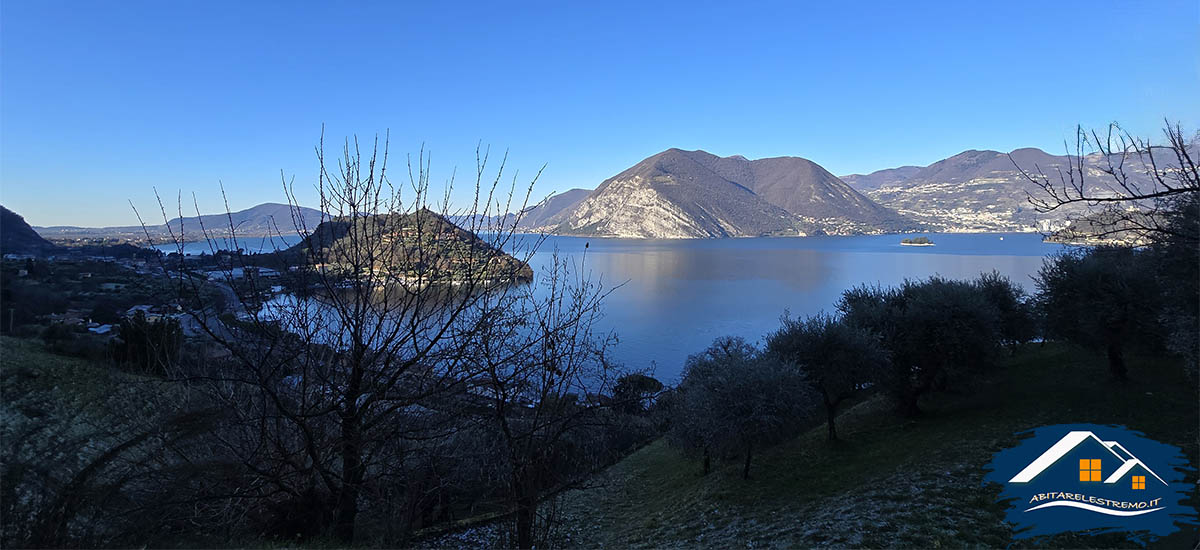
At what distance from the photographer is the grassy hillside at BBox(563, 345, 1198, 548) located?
8.29 meters

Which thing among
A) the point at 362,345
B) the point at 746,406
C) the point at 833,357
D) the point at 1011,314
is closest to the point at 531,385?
the point at 362,345

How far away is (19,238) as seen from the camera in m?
42.6

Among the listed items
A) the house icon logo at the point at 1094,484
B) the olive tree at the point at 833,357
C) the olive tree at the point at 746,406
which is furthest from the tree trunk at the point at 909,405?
the house icon logo at the point at 1094,484

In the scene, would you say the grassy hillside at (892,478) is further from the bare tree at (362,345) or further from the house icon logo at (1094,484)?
the bare tree at (362,345)

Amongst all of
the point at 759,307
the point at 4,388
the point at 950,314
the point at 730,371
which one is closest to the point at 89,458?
the point at 4,388

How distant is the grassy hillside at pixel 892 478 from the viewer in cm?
829

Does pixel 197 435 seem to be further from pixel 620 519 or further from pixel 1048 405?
pixel 1048 405

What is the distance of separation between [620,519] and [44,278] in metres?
46.0

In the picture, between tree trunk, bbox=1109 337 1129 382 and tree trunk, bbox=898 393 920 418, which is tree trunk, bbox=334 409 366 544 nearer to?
tree trunk, bbox=898 393 920 418

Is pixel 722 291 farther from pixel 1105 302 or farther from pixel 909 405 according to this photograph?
pixel 1105 302

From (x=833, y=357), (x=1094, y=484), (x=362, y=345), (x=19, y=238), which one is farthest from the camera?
(x=19, y=238)

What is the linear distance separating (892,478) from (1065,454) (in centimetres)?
318

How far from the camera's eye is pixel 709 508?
41.2 ft

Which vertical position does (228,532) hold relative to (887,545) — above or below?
above
